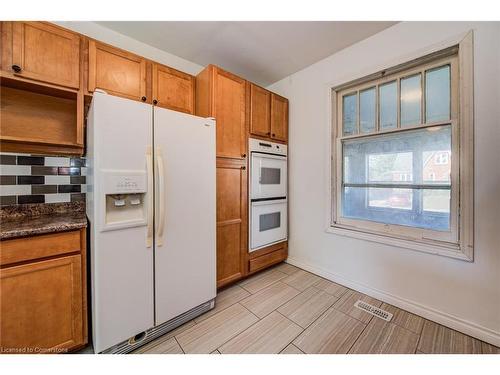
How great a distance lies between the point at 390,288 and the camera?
173 cm

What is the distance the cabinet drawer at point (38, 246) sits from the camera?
994mm

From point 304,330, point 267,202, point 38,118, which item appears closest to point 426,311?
point 304,330

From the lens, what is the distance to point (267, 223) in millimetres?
2266


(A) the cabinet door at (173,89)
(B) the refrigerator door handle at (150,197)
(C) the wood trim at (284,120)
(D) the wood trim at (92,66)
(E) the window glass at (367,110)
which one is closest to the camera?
(B) the refrigerator door handle at (150,197)

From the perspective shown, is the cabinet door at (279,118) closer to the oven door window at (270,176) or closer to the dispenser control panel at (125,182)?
the oven door window at (270,176)

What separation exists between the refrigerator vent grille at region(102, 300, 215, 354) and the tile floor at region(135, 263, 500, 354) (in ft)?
0.11

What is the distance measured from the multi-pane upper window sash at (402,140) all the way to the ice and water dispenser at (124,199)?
1832 millimetres

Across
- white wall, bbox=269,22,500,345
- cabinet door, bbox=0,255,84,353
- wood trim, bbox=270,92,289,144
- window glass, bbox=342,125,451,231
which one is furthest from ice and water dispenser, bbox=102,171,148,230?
window glass, bbox=342,125,451,231

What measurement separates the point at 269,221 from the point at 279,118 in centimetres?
125

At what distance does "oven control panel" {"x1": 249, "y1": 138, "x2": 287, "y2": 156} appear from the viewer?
2.10 m

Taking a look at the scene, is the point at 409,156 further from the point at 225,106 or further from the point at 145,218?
the point at 145,218

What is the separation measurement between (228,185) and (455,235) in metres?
1.83

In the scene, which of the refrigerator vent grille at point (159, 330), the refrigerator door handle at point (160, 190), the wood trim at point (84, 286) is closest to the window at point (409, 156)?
the refrigerator vent grille at point (159, 330)
